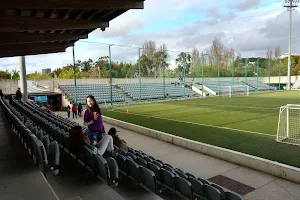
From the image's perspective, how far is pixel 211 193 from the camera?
396 centimetres

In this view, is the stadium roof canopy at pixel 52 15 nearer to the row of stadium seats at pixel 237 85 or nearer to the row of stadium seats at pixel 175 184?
the row of stadium seats at pixel 175 184

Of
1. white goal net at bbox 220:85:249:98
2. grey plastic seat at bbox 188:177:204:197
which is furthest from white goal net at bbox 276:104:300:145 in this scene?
white goal net at bbox 220:85:249:98

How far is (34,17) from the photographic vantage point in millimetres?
8625

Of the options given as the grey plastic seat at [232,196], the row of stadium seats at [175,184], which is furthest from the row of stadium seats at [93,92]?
Result: the grey plastic seat at [232,196]

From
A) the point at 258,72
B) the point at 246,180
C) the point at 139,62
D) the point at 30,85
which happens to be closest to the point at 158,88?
the point at 139,62

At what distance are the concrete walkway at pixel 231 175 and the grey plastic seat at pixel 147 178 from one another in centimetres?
274

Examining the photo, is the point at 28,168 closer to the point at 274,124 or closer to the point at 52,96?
the point at 274,124

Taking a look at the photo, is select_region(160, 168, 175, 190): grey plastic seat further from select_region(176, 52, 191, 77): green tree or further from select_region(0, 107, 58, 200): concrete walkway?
select_region(176, 52, 191, 77): green tree

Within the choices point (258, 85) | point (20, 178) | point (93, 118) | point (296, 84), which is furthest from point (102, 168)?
point (296, 84)

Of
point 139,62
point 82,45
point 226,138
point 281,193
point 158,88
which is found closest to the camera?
point 281,193

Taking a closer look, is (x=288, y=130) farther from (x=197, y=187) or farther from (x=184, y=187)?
(x=184, y=187)

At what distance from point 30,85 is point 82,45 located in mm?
11582

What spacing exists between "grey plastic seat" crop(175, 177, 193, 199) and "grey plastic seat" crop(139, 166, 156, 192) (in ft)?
1.55

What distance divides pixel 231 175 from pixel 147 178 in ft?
12.5
